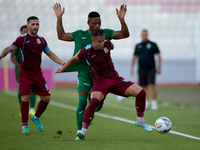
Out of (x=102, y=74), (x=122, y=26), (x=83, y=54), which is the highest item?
(x=122, y=26)

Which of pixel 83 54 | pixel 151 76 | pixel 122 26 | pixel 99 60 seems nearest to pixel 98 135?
pixel 99 60

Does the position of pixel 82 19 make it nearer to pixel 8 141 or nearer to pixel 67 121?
pixel 67 121

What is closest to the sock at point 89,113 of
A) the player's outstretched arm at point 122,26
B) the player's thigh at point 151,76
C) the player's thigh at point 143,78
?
the player's outstretched arm at point 122,26

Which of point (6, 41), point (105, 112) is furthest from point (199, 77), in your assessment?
point (105, 112)

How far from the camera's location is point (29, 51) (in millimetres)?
7473

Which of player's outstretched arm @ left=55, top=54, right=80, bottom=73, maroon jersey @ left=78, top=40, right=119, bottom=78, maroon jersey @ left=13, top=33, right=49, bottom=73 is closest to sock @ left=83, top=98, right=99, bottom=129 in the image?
maroon jersey @ left=78, top=40, right=119, bottom=78

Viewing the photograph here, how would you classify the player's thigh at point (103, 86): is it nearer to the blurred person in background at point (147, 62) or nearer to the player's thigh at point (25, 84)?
the player's thigh at point (25, 84)

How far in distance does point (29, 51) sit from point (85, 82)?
133 centimetres

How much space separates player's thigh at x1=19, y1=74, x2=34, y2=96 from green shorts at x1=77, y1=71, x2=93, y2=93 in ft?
3.44

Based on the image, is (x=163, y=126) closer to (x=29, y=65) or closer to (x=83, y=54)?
(x=83, y=54)

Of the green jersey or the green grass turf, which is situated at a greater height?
the green jersey

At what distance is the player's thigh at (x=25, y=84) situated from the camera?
7.36 meters

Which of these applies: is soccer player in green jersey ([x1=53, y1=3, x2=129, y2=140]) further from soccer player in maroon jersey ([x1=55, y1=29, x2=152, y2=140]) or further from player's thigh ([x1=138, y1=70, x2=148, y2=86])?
player's thigh ([x1=138, y1=70, x2=148, y2=86])

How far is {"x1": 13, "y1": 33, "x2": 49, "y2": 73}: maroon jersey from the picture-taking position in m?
7.41
